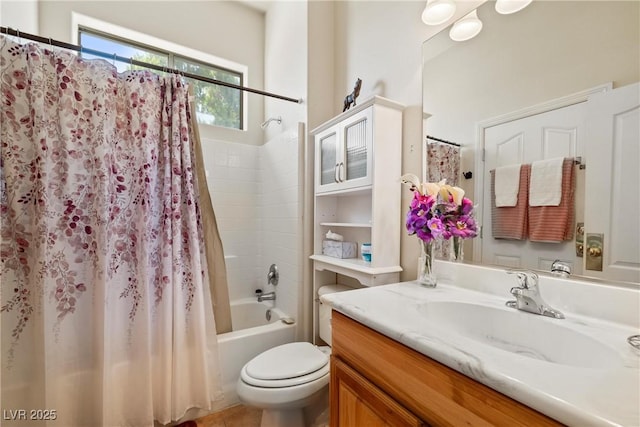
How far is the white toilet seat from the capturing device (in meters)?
1.22

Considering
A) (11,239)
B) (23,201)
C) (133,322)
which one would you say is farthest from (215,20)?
(133,322)

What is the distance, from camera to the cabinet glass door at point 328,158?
5.29 feet

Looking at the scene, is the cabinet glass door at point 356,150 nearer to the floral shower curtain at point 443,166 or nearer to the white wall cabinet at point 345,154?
the white wall cabinet at point 345,154

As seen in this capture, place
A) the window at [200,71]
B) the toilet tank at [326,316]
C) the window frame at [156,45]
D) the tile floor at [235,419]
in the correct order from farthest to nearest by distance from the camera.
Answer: the window at [200,71] < the window frame at [156,45] < the toilet tank at [326,316] < the tile floor at [235,419]

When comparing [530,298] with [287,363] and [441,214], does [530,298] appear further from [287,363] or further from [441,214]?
[287,363]

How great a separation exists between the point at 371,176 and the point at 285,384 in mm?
1034

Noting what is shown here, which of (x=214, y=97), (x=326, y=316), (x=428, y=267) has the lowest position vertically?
(x=326, y=316)

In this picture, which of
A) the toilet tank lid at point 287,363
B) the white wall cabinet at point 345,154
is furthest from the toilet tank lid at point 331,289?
the white wall cabinet at point 345,154

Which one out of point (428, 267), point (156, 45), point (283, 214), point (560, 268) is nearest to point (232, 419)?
point (283, 214)

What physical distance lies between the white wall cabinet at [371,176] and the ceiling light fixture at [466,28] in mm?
→ 349

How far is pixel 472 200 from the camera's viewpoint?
1082 millimetres

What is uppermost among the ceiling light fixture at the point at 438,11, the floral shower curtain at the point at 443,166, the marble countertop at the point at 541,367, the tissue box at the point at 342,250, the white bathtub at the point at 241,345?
the ceiling light fixture at the point at 438,11

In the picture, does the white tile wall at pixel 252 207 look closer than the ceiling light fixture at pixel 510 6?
No

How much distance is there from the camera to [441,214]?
3.44 ft
